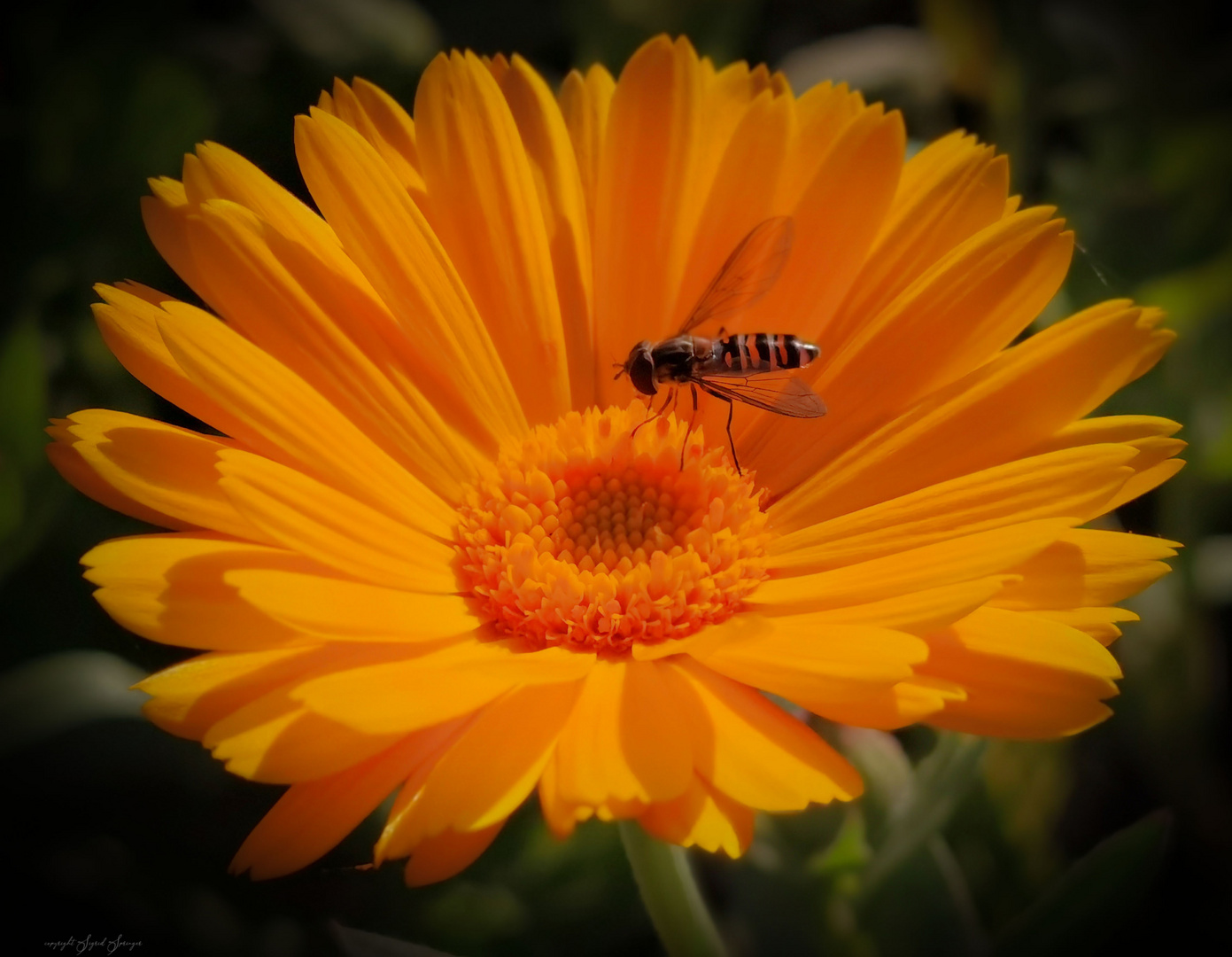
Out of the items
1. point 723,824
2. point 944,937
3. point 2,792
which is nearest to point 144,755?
point 2,792

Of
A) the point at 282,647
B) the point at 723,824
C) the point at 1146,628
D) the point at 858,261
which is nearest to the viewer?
the point at 723,824

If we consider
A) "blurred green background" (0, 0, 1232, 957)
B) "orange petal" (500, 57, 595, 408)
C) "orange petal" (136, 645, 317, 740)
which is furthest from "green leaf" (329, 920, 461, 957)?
"orange petal" (500, 57, 595, 408)

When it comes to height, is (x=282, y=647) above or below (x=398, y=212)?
below

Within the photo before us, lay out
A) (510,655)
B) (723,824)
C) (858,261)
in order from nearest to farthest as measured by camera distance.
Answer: (723,824), (510,655), (858,261)

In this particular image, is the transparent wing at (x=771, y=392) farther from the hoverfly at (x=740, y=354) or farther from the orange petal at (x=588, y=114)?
the orange petal at (x=588, y=114)

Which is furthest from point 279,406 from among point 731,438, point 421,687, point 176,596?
point 731,438

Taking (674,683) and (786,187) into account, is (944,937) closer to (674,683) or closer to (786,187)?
(674,683)

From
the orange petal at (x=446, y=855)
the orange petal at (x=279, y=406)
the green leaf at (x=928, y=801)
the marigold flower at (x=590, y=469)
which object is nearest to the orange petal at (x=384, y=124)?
the marigold flower at (x=590, y=469)
